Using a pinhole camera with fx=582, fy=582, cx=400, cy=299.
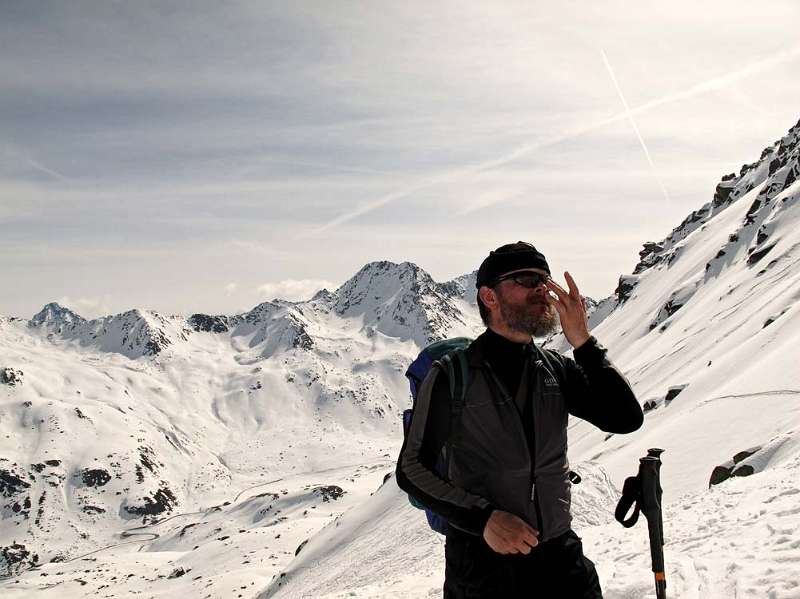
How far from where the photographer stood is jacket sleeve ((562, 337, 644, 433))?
14.7 ft

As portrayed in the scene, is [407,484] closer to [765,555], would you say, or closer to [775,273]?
[765,555]

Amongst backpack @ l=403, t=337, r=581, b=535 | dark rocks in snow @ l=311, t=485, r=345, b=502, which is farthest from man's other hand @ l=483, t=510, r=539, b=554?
dark rocks in snow @ l=311, t=485, r=345, b=502

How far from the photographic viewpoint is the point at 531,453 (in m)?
4.37

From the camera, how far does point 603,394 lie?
14.7 feet

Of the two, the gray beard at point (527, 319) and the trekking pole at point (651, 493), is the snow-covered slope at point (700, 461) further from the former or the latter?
the gray beard at point (527, 319)

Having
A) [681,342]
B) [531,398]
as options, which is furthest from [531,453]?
[681,342]

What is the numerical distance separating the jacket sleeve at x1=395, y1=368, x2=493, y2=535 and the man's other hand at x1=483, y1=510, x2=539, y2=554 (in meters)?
0.17

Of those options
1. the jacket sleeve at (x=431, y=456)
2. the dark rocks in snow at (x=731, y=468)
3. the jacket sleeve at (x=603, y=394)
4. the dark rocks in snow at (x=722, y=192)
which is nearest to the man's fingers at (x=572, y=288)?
the jacket sleeve at (x=603, y=394)

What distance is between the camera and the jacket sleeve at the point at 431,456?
412cm

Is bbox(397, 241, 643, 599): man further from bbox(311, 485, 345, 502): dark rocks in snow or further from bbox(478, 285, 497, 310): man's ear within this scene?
bbox(311, 485, 345, 502): dark rocks in snow

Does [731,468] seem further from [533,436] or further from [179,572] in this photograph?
[179,572]

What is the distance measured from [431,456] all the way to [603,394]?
1411 mm

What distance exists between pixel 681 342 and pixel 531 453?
50.8 m

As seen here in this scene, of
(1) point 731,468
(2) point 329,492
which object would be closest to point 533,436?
(1) point 731,468
